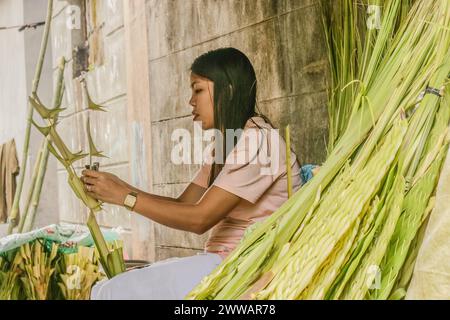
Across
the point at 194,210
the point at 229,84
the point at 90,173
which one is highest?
the point at 229,84

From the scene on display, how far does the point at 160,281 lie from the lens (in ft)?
7.32

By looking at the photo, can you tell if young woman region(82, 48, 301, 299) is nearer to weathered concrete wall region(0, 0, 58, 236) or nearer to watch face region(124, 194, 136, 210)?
watch face region(124, 194, 136, 210)

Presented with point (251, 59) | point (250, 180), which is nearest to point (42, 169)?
point (250, 180)

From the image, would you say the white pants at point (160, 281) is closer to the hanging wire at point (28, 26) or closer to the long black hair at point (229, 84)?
the long black hair at point (229, 84)

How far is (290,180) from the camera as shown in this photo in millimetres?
2334

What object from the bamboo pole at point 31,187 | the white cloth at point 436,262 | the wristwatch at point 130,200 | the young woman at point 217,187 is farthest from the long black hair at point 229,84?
the white cloth at point 436,262

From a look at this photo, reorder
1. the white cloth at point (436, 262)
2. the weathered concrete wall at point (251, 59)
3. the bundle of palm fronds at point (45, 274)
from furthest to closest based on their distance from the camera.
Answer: the weathered concrete wall at point (251, 59) < the bundle of palm fronds at point (45, 274) < the white cloth at point (436, 262)

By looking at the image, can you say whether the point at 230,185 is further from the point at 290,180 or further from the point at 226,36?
the point at 226,36

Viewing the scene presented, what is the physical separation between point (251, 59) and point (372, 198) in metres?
0.60

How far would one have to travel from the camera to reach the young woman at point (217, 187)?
2.22 metres

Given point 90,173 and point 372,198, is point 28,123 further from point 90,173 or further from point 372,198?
point 372,198

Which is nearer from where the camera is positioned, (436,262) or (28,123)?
(436,262)

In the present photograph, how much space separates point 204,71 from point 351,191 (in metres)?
0.60

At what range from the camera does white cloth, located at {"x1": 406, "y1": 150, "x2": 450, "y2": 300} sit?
1.99m
